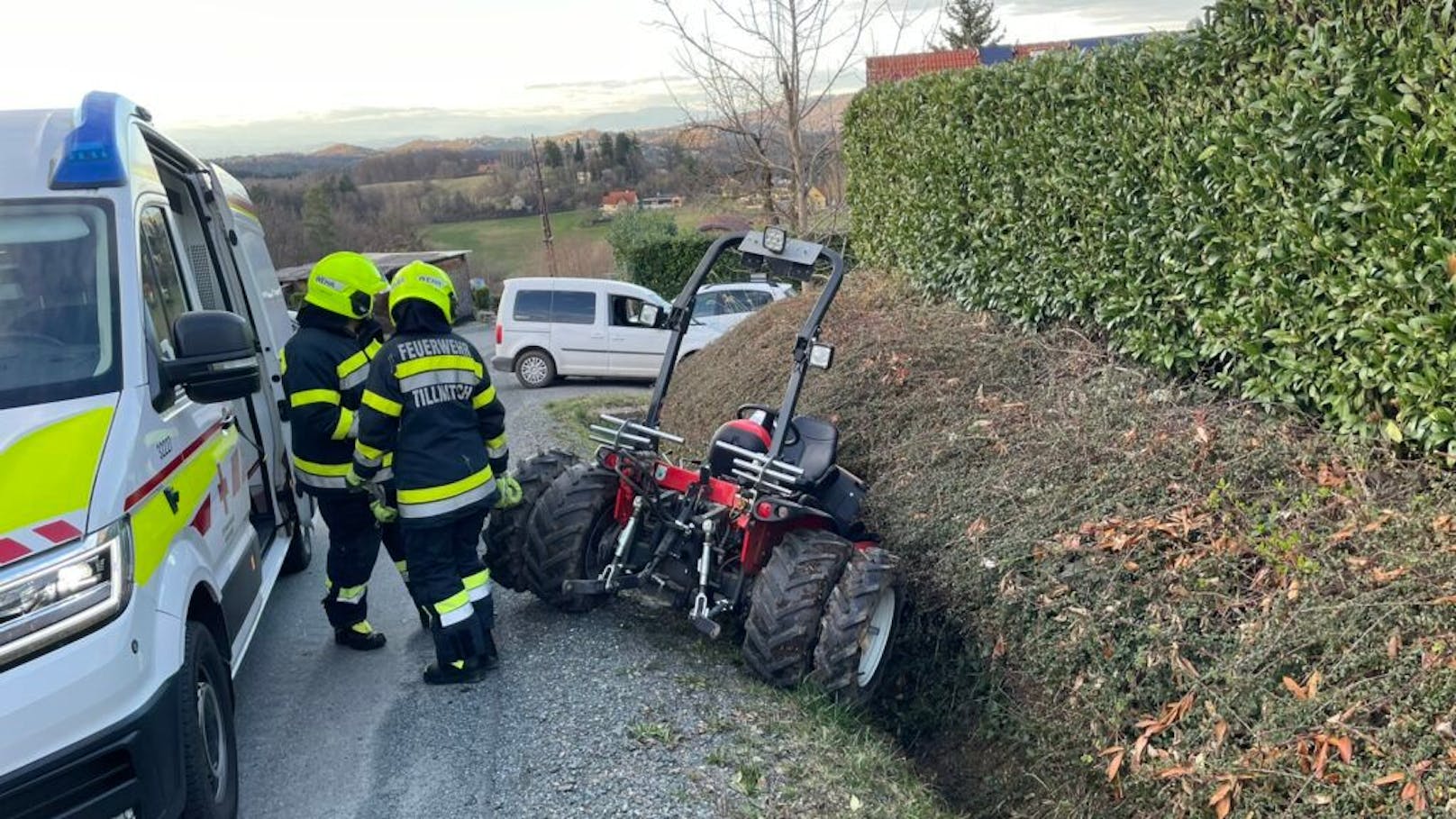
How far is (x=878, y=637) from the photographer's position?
5199 mm

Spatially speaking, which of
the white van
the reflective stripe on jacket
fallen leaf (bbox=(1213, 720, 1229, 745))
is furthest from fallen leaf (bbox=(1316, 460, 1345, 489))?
the white van

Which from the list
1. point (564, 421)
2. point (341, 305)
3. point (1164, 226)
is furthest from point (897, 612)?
point (564, 421)

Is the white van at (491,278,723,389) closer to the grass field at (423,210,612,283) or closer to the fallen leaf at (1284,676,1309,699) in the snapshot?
the fallen leaf at (1284,676,1309,699)

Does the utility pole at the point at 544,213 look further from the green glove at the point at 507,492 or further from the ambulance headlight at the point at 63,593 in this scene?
the ambulance headlight at the point at 63,593

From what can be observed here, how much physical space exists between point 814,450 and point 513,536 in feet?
5.52

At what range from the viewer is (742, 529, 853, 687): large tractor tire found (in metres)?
4.79

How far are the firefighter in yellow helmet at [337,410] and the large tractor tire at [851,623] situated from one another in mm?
2265

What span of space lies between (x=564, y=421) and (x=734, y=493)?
7.45 m

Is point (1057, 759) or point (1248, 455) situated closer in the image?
point (1057, 759)

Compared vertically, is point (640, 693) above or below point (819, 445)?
below

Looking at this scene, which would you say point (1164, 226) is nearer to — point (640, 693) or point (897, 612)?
point (897, 612)

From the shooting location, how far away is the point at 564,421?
1233cm

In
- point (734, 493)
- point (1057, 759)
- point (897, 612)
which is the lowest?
point (1057, 759)

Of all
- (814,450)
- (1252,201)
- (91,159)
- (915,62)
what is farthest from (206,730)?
(915,62)
